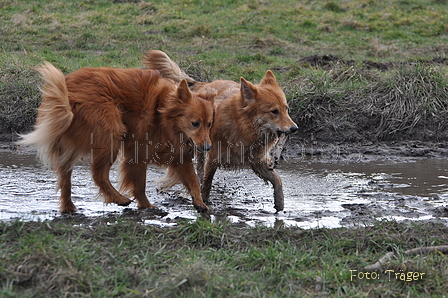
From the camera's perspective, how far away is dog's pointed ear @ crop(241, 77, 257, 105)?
5566 mm

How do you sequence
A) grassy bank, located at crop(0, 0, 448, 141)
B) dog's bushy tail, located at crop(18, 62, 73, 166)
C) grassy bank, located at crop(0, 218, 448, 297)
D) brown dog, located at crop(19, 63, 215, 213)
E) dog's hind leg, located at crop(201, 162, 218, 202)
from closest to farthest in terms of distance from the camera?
grassy bank, located at crop(0, 218, 448, 297) < dog's bushy tail, located at crop(18, 62, 73, 166) < brown dog, located at crop(19, 63, 215, 213) < dog's hind leg, located at crop(201, 162, 218, 202) < grassy bank, located at crop(0, 0, 448, 141)

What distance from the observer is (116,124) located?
491 centimetres

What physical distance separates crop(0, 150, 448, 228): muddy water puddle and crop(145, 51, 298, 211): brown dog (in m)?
0.44

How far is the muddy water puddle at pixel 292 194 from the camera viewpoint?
529cm

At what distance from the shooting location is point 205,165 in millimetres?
6078

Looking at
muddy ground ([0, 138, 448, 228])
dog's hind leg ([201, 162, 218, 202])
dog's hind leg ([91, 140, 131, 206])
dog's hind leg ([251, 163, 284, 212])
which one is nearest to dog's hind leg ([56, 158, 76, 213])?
muddy ground ([0, 138, 448, 228])

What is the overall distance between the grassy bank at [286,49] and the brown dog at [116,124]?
12.8ft

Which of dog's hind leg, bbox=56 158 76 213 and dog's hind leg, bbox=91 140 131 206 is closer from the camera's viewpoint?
dog's hind leg, bbox=91 140 131 206

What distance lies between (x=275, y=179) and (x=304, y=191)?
799mm

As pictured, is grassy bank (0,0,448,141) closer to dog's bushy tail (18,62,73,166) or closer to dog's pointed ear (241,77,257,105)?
dog's pointed ear (241,77,257,105)

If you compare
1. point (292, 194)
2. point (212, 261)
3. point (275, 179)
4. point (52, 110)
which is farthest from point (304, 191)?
point (52, 110)

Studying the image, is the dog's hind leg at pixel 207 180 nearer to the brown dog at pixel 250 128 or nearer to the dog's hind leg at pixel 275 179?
the brown dog at pixel 250 128

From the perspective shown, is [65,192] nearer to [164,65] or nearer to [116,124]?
[116,124]

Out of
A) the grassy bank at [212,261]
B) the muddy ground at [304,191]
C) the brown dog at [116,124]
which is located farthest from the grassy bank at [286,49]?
the grassy bank at [212,261]
